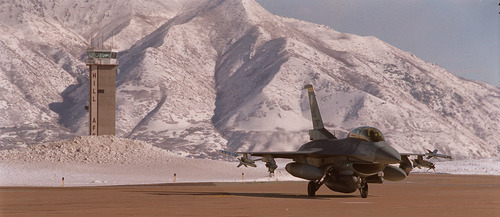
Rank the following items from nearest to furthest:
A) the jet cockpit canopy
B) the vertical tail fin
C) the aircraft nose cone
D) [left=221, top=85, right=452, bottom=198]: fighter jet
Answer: the aircraft nose cone → [left=221, top=85, right=452, bottom=198]: fighter jet → the jet cockpit canopy → the vertical tail fin

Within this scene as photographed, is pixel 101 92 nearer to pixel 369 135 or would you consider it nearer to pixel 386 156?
pixel 369 135

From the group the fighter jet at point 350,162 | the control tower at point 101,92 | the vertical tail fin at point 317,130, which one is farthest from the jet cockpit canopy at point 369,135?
the control tower at point 101,92

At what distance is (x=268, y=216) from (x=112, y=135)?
75672mm

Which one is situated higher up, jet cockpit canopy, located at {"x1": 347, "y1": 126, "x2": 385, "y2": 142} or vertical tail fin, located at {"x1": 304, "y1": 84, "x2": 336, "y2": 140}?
vertical tail fin, located at {"x1": 304, "y1": 84, "x2": 336, "y2": 140}

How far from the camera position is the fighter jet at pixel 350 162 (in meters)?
38.3

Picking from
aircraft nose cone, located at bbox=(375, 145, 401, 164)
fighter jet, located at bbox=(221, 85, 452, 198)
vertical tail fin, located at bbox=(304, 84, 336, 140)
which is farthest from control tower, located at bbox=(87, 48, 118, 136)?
aircraft nose cone, located at bbox=(375, 145, 401, 164)

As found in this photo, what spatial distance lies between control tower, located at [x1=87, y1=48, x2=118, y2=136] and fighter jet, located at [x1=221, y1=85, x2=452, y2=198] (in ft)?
196

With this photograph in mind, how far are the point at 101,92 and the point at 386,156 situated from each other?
2639 inches

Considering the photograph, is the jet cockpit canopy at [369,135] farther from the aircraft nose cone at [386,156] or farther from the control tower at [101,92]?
the control tower at [101,92]

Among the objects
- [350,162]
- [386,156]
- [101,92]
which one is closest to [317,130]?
[350,162]

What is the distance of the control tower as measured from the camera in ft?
327

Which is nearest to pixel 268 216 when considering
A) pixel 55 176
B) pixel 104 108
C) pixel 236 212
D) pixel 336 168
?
pixel 236 212

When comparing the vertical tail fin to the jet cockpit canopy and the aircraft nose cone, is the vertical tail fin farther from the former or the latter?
the aircraft nose cone

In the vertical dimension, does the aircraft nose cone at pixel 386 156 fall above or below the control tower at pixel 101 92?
below
